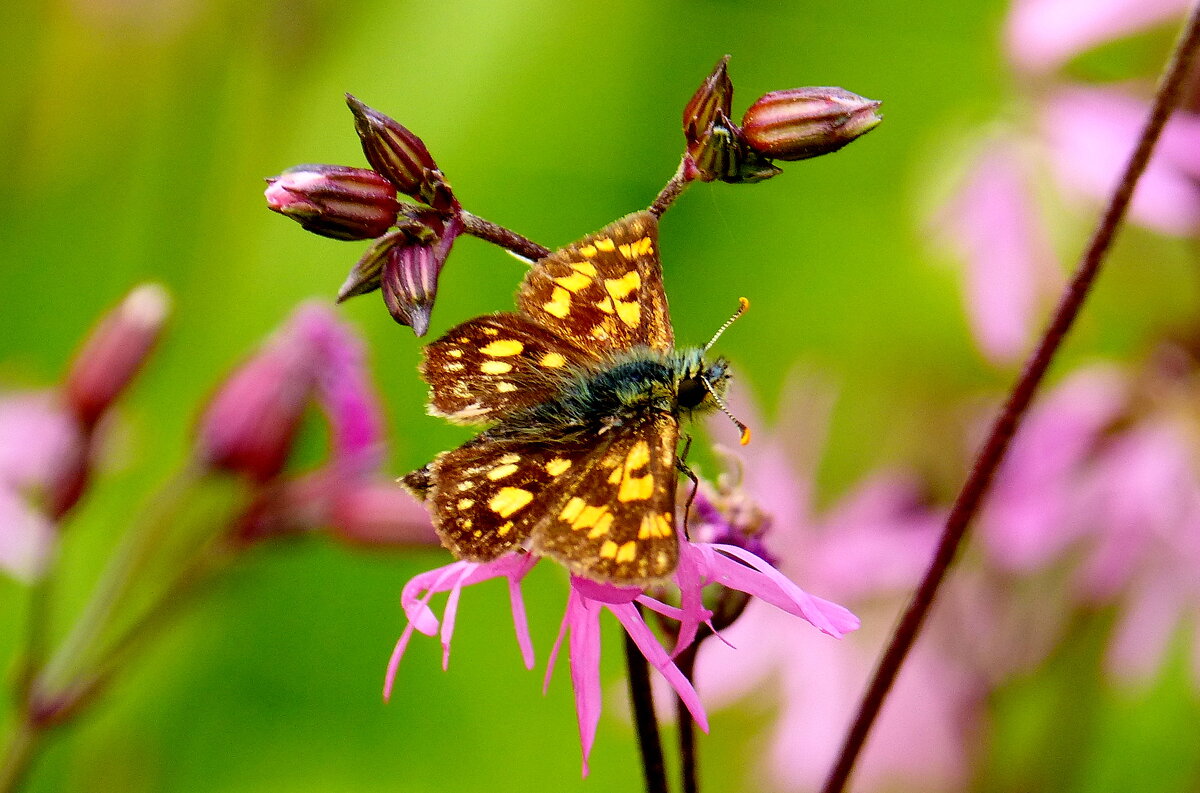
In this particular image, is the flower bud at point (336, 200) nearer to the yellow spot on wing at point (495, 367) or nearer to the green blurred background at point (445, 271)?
the yellow spot on wing at point (495, 367)

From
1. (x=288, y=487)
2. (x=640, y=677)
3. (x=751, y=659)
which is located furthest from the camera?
(x=751, y=659)

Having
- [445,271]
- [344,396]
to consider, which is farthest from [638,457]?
[445,271]

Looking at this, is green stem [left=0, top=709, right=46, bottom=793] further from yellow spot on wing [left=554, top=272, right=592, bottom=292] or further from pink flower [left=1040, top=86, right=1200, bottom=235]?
pink flower [left=1040, top=86, right=1200, bottom=235]

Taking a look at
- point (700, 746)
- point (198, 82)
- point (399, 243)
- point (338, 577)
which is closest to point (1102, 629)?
point (700, 746)

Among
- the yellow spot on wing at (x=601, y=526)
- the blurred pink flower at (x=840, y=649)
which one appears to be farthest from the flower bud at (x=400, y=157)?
the blurred pink flower at (x=840, y=649)

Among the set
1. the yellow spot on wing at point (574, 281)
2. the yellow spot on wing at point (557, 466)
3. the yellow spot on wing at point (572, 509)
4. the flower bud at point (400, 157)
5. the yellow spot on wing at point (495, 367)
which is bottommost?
the yellow spot on wing at point (572, 509)

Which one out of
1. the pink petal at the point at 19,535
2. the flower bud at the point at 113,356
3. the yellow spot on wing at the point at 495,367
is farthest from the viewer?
the pink petal at the point at 19,535

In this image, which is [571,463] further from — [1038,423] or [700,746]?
[700,746]
